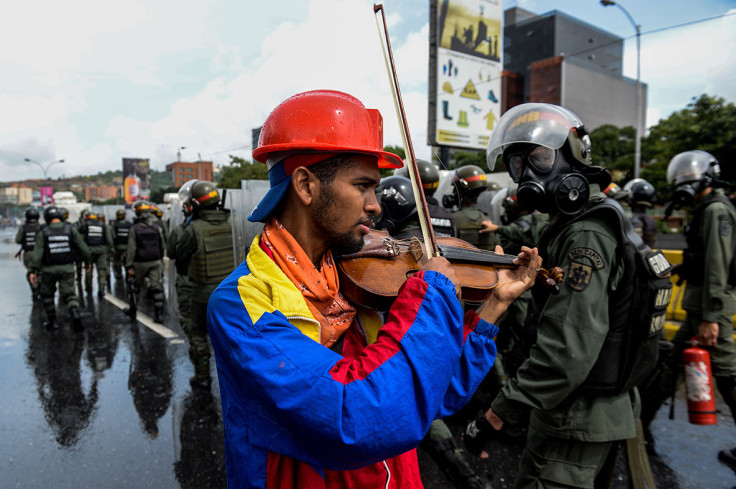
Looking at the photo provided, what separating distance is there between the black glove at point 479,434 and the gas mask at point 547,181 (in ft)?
3.61

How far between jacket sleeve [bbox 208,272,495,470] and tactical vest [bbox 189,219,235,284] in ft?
13.6

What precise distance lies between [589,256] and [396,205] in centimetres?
175

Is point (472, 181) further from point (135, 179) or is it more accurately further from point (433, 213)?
point (135, 179)

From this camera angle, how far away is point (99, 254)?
11008mm

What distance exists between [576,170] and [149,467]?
3791 millimetres

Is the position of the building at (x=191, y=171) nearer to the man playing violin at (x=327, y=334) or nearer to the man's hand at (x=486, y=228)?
the man's hand at (x=486, y=228)

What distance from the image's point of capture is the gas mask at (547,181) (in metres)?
2.22

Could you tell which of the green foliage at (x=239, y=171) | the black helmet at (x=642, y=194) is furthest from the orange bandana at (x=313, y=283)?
the green foliage at (x=239, y=171)

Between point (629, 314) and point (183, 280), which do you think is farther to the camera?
point (183, 280)

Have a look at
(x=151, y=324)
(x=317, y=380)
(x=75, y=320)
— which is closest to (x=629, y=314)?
(x=317, y=380)

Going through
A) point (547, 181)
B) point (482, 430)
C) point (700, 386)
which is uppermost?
point (547, 181)

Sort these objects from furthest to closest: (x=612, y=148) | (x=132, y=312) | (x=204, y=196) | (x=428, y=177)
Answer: (x=612, y=148)
(x=132, y=312)
(x=204, y=196)
(x=428, y=177)

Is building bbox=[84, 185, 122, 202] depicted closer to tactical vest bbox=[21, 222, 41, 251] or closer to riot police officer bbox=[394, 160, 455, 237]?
tactical vest bbox=[21, 222, 41, 251]

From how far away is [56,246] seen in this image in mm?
7922
